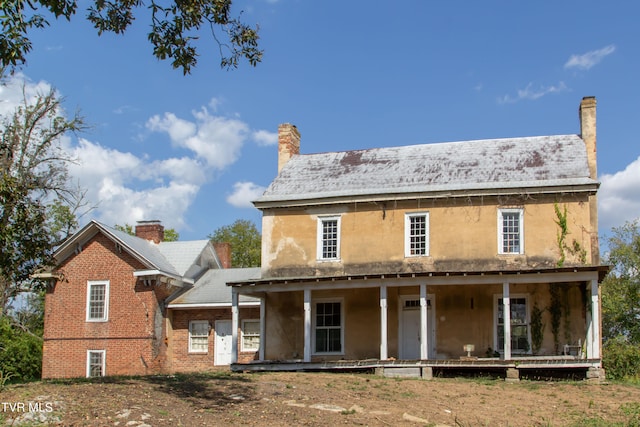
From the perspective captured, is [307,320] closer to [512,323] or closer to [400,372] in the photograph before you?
[400,372]

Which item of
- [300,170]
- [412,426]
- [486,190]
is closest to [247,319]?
[300,170]

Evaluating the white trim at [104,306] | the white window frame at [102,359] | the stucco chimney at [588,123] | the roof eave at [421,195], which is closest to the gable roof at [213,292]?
the white trim at [104,306]

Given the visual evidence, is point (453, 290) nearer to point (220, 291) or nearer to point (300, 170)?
point (300, 170)

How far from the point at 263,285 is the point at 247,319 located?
530cm

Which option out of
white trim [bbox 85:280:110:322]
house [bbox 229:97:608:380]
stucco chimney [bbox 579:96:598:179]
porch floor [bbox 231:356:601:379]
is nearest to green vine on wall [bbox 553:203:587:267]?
house [bbox 229:97:608:380]

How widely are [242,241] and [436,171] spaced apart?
36.2 meters

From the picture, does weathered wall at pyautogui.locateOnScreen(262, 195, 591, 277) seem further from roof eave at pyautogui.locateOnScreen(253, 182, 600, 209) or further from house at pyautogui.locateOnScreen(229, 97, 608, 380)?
roof eave at pyautogui.locateOnScreen(253, 182, 600, 209)

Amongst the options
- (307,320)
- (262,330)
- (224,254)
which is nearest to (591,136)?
(307,320)

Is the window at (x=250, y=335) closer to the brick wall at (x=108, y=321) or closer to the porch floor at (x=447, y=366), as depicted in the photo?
the brick wall at (x=108, y=321)

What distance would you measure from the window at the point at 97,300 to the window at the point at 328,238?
9.92 meters

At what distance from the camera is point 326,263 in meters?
27.9

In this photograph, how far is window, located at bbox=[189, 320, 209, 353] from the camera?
106 ft

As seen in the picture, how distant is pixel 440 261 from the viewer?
26641mm

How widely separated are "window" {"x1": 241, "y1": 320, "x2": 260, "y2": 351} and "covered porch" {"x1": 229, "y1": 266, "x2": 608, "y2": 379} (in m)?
2.96
